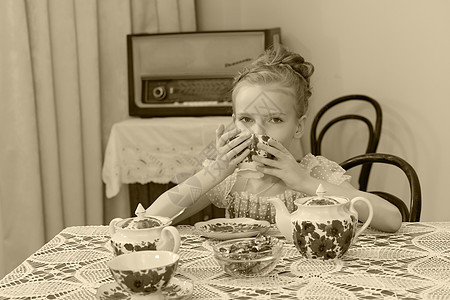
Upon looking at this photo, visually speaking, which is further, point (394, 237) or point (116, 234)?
point (394, 237)

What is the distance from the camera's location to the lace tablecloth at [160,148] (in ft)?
9.07

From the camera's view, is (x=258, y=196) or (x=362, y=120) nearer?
(x=258, y=196)

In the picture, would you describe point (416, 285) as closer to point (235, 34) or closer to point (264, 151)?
point (264, 151)

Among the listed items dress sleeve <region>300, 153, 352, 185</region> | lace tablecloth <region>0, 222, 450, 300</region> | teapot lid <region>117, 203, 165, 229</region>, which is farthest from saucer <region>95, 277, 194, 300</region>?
dress sleeve <region>300, 153, 352, 185</region>

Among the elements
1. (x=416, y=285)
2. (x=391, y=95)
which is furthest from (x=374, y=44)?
(x=416, y=285)

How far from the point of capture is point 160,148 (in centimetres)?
281

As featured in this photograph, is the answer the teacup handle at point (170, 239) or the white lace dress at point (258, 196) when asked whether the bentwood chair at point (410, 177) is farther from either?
the teacup handle at point (170, 239)

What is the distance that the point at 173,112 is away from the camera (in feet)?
9.53

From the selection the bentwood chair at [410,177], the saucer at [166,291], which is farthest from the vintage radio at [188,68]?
the saucer at [166,291]

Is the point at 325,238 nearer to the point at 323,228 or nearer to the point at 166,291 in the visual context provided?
the point at 323,228

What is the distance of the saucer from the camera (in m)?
1.05

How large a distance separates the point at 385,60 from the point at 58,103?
145 cm

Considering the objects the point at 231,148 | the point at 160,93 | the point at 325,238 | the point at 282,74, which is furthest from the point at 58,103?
the point at 325,238

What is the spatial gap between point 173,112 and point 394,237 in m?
1.64
